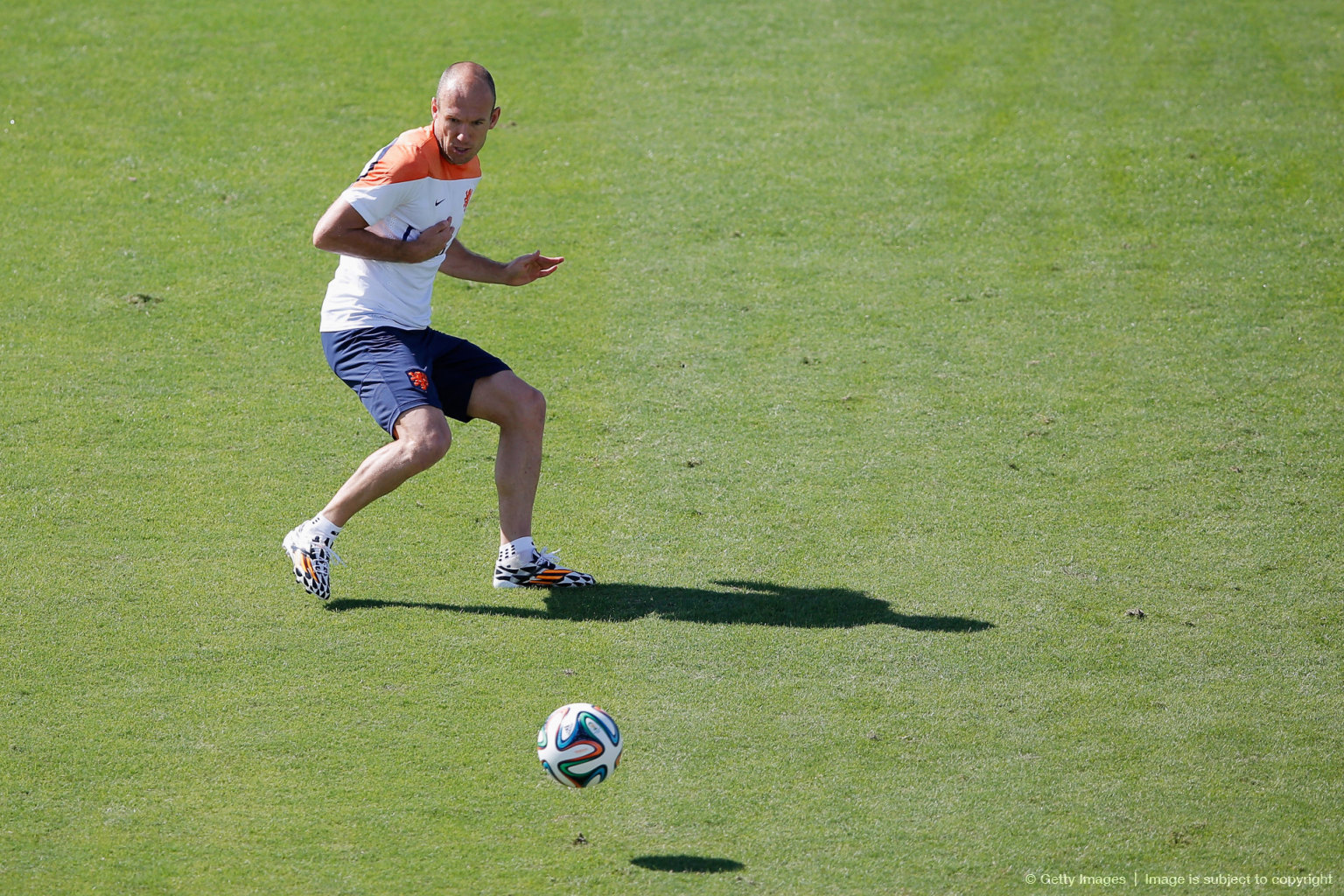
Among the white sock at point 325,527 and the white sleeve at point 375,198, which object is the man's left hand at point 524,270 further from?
the white sock at point 325,527

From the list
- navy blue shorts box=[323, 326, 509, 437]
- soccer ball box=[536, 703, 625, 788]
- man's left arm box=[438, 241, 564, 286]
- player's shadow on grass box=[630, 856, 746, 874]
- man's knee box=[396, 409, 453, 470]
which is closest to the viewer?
player's shadow on grass box=[630, 856, 746, 874]

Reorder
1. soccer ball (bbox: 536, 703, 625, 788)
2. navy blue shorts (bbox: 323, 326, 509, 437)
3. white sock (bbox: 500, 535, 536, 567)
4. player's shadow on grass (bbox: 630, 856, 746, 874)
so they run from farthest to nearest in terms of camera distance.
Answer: white sock (bbox: 500, 535, 536, 567) < navy blue shorts (bbox: 323, 326, 509, 437) < soccer ball (bbox: 536, 703, 625, 788) < player's shadow on grass (bbox: 630, 856, 746, 874)

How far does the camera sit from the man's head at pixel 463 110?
5984 mm

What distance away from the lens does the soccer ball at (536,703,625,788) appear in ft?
15.2

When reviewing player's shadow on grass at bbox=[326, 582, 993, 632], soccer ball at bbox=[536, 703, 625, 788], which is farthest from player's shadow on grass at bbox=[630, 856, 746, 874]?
player's shadow on grass at bbox=[326, 582, 993, 632]

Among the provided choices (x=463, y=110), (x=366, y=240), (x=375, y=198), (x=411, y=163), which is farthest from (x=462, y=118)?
(x=366, y=240)

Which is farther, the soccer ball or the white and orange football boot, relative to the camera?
the white and orange football boot

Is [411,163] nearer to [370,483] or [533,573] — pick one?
[370,483]

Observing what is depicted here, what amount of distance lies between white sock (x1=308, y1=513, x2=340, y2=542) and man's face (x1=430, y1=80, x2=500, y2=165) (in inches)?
69.1

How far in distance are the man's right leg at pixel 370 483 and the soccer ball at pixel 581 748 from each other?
165cm

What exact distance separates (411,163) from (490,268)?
30.8 inches

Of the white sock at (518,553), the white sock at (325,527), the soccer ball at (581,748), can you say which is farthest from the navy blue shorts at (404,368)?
the soccer ball at (581,748)

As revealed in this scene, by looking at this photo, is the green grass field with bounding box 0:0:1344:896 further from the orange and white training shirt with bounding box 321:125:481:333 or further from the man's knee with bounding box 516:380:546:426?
the orange and white training shirt with bounding box 321:125:481:333

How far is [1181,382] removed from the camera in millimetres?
8562
